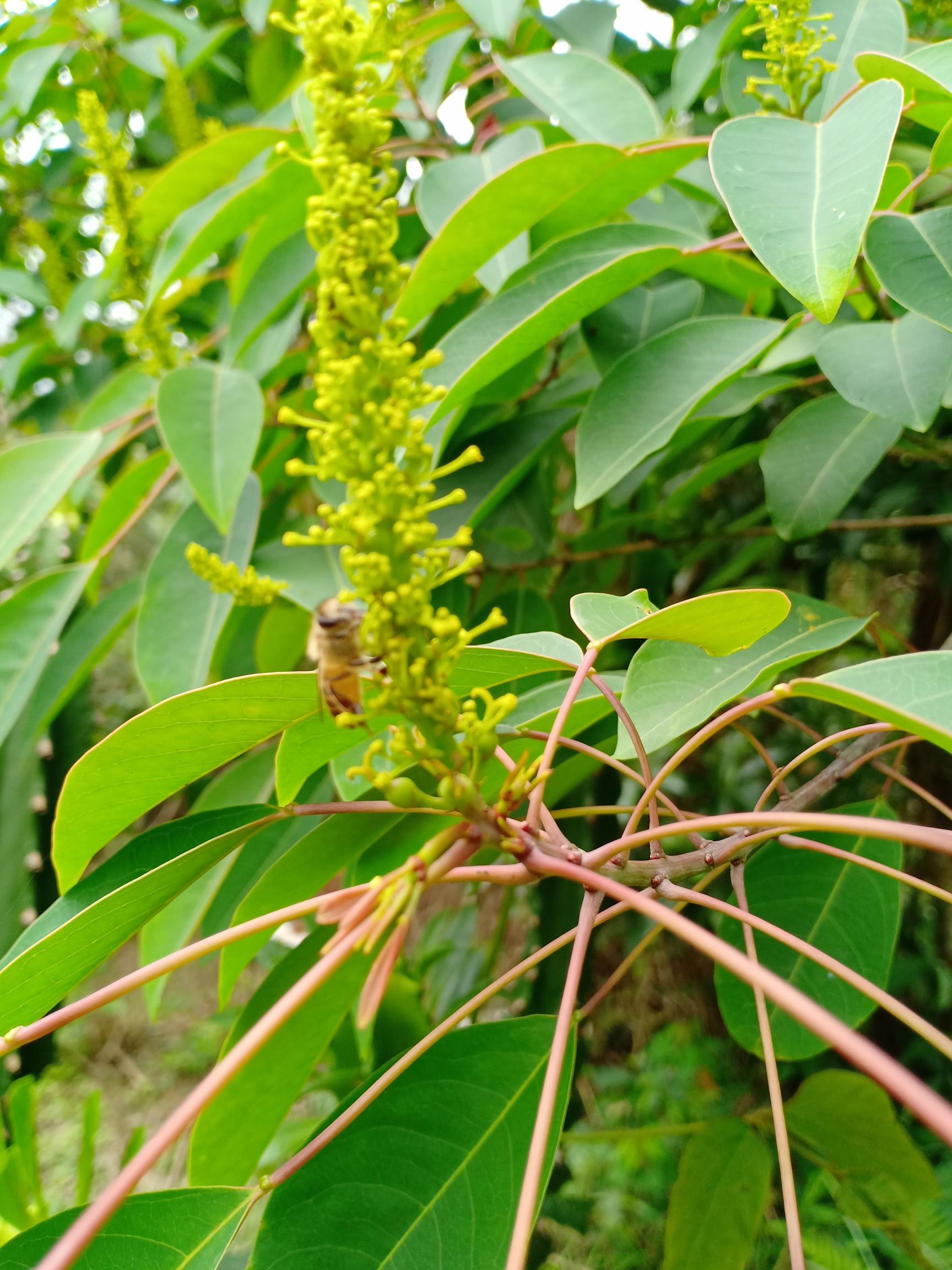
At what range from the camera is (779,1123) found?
663 mm

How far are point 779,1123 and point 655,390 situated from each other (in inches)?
24.3

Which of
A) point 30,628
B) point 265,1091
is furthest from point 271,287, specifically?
point 265,1091

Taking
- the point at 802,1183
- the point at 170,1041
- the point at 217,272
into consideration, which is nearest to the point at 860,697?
the point at 802,1183

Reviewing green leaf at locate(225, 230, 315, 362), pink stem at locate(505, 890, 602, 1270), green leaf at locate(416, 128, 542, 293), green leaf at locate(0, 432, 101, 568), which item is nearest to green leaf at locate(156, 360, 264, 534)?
green leaf at locate(225, 230, 315, 362)

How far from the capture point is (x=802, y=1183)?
1.43 metres

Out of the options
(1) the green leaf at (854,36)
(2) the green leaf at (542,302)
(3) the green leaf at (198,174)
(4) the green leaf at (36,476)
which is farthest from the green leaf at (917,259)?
(4) the green leaf at (36,476)

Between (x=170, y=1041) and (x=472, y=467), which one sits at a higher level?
(x=472, y=467)

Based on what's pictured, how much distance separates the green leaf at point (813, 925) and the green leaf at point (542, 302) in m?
0.56

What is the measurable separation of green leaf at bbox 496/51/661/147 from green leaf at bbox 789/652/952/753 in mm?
666

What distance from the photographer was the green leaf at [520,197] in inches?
31.8

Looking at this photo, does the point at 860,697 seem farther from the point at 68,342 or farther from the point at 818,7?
the point at 68,342

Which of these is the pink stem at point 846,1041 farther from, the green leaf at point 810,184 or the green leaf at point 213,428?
the green leaf at point 213,428

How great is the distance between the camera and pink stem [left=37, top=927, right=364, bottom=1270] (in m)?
0.38

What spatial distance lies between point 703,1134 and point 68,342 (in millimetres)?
1656
